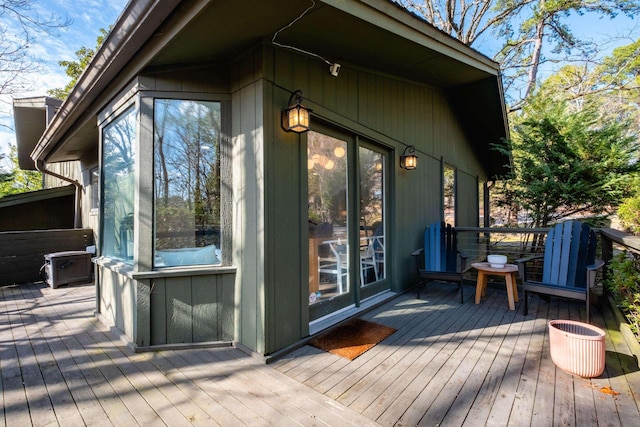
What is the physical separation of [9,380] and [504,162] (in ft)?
32.6

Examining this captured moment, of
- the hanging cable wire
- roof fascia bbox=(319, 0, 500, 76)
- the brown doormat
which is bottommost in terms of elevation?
the brown doormat

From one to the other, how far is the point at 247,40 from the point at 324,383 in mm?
2587

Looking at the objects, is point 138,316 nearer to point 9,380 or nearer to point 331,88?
point 9,380

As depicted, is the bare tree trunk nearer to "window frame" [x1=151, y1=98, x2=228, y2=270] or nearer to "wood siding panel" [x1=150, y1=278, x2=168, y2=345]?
"window frame" [x1=151, y1=98, x2=228, y2=270]

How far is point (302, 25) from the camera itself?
246 cm

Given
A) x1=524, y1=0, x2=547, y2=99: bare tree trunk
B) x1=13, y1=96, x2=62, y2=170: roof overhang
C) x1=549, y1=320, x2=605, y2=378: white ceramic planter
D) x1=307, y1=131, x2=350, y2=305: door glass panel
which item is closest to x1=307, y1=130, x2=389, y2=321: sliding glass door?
x1=307, y1=131, x2=350, y2=305: door glass panel

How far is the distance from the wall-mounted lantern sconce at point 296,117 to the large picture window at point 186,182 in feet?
2.04

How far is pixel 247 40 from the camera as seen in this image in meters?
2.41

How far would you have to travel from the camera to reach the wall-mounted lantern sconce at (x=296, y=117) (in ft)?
8.25

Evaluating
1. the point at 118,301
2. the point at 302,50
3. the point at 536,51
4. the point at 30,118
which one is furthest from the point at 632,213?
the point at 536,51

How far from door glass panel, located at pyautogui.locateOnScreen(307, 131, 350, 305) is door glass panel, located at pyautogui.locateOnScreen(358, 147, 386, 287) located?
1.09 feet

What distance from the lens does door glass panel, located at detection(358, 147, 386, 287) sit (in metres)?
3.69

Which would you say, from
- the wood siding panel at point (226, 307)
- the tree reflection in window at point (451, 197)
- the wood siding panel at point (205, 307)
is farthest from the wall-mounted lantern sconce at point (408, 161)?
the wood siding panel at point (205, 307)

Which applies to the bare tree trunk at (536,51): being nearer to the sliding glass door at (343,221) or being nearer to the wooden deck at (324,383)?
the sliding glass door at (343,221)
